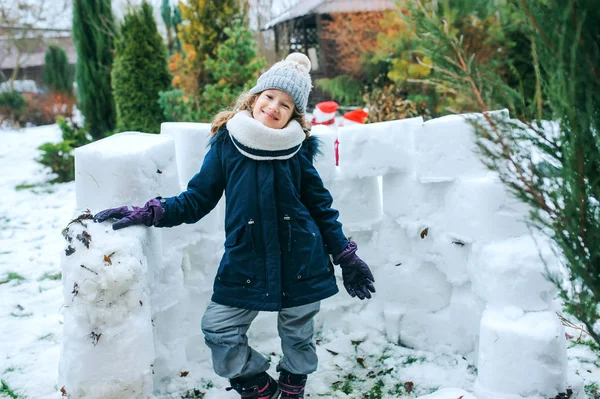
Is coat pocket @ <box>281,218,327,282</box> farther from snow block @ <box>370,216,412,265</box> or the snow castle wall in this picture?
snow block @ <box>370,216,412,265</box>

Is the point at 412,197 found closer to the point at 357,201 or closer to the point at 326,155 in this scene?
the point at 357,201

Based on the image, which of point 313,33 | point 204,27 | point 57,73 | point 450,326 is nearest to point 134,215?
point 450,326

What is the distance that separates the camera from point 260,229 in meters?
2.32

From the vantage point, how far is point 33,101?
52.2 ft

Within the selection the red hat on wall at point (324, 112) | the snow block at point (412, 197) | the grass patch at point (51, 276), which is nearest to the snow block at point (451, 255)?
the snow block at point (412, 197)

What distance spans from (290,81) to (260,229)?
637 mm

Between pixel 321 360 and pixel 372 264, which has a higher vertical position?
pixel 372 264

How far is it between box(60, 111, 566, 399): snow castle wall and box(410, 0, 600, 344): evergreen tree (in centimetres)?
38

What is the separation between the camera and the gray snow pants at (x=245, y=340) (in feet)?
7.64

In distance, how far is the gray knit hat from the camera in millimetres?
2361

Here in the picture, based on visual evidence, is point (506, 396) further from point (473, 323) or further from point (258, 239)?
point (258, 239)

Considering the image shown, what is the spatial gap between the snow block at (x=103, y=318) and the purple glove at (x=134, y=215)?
54mm

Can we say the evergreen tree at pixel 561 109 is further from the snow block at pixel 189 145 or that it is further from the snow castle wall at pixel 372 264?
the snow block at pixel 189 145

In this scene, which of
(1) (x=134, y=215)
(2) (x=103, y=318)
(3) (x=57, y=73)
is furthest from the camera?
(3) (x=57, y=73)
